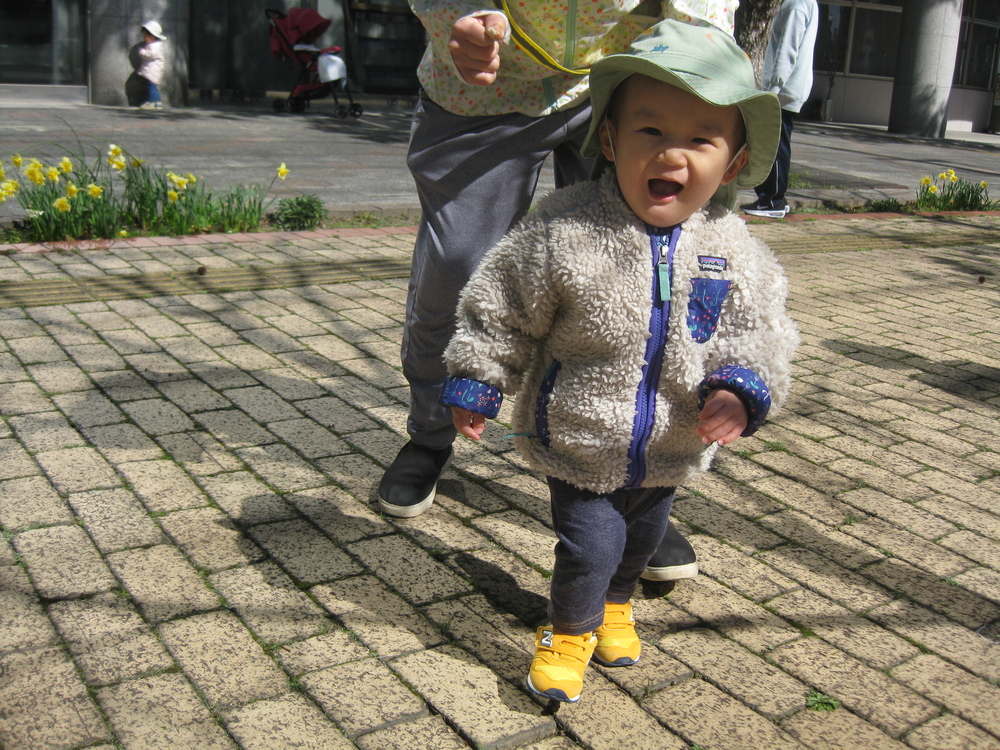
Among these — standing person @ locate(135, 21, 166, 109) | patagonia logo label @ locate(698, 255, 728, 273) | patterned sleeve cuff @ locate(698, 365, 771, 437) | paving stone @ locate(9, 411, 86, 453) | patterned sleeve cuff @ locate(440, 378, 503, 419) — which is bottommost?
Result: paving stone @ locate(9, 411, 86, 453)

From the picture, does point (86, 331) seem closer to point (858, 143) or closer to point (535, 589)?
point (535, 589)

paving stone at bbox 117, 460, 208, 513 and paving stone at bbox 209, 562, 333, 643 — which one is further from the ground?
paving stone at bbox 117, 460, 208, 513

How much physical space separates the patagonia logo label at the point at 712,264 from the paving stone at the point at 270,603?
1229mm

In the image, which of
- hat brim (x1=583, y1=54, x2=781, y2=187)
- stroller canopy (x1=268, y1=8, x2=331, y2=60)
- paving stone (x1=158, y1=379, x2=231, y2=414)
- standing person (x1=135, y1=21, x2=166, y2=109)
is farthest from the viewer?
stroller canopy (x1=268, y1=8, x2=331, y2=60)

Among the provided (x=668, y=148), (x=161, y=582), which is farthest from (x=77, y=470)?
(x=668, y=148)

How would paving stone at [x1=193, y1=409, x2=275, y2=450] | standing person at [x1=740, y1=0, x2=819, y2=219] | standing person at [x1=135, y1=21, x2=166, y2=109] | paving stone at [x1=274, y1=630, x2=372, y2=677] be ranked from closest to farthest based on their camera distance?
paving stone at [x1=274, y1=630, x2=372, y2=677], paving stone at [x1=193, y1=409, x2=275, y2=450], standing person at [x1=740, y1=0, x2=819, y2=219], standing person at [x1=135, y1=21, x2=166, y2=109]

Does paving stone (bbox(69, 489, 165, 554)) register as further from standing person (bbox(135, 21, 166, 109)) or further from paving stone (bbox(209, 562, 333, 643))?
standing person (bbox(135, 21, 166, 109))

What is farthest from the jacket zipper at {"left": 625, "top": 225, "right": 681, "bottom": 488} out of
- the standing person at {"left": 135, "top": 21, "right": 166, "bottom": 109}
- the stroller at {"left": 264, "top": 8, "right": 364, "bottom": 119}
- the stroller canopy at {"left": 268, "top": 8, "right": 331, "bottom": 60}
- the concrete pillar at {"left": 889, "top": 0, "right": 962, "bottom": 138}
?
the concrete pillar at {"left": 889, "top": 0, "right": 962, "bottom": 138}

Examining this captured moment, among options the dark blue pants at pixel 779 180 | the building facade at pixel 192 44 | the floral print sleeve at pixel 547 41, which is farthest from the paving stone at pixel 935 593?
the building facade at pixel 192 44

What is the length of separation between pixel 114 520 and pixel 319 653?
3.04 feet

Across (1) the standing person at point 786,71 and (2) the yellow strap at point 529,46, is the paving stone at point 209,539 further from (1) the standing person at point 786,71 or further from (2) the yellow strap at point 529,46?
(1) the standing person at point 786,71

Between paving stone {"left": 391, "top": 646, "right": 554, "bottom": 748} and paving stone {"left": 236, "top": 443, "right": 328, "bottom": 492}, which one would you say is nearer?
paving stone {"left": 391, "top": 646, "right": 554, "bottom": 748}

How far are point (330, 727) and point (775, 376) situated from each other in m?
1.18

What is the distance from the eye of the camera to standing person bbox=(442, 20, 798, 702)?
6.82ft
